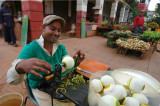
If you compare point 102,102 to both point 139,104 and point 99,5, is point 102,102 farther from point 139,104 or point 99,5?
point 99,5

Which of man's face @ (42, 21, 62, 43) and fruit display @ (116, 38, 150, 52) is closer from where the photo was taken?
man's face @ (42, 21, 62, 43)

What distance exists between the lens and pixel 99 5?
8672 millimetres

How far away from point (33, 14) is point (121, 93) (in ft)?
16.5

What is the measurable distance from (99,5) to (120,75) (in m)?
9.25

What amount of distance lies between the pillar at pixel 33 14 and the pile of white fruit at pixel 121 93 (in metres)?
4.85

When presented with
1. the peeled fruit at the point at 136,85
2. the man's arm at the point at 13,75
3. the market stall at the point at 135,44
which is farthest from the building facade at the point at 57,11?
the peeled fruit at the point at 136,85

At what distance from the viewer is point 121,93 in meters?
0.60

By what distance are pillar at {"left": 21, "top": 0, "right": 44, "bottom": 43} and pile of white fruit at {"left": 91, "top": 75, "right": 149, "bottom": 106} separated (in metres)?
4.85

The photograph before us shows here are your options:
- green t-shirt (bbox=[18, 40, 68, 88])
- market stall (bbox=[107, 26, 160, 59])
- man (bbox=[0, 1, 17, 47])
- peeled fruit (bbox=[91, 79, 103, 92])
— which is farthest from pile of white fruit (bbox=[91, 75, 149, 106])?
man (bbox=[0, 1, 17, 47])

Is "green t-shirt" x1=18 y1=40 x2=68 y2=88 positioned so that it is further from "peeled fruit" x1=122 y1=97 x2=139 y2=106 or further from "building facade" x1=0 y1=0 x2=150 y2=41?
"building facade" x1=0 y1=0 x2=150 y2=41

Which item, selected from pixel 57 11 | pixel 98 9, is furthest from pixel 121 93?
pixel 98 9

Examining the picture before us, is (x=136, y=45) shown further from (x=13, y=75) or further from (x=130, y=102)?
(x=13, y=75)

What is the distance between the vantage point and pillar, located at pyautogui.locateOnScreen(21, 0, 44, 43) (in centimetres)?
429

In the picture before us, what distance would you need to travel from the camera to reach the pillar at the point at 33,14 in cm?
429
